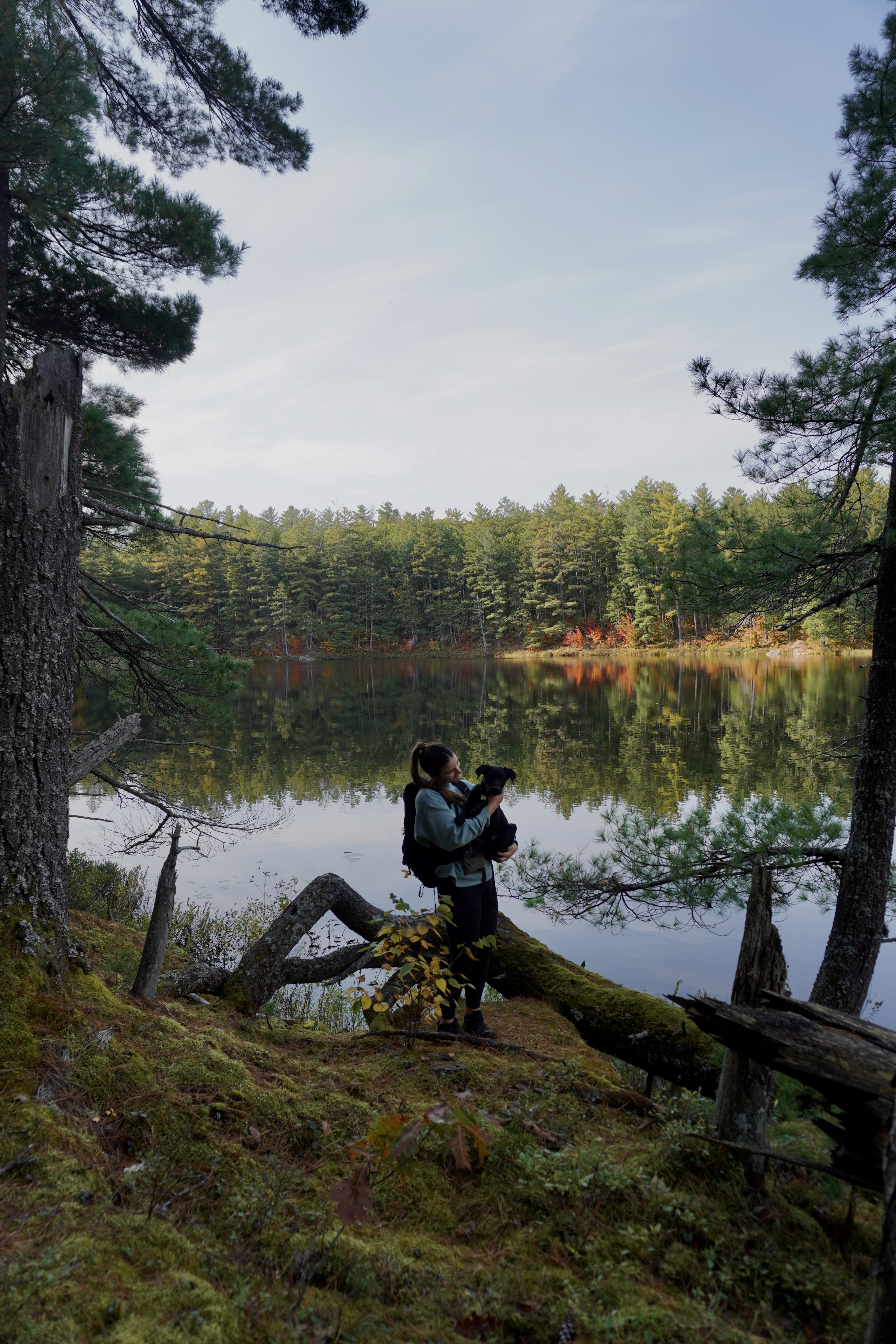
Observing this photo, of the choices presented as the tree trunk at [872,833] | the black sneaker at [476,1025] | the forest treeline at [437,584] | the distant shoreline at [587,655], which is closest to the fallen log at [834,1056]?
the black sneaker at [476,1025]

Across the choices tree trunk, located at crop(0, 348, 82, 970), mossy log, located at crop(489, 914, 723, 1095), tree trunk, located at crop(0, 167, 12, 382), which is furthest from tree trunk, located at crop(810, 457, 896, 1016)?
tree trunk, located at crop(0, 167, 12, 382)

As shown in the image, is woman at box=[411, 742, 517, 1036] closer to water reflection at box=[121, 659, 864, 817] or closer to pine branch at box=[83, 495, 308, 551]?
pine branch at box=[83, 495, 308, 551]

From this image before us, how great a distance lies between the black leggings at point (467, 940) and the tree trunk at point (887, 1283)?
2255 mm

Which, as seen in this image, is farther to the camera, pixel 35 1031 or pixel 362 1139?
pixel 35 1031

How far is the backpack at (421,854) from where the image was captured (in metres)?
3.64

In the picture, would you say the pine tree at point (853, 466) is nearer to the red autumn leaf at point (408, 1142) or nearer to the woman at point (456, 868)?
the woman at point (456, 868)

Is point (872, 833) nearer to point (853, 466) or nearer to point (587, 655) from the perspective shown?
point (853, 466)

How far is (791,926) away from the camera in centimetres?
847

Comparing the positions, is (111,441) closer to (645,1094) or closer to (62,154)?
(62,154)

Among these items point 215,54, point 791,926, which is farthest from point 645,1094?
point 215,54

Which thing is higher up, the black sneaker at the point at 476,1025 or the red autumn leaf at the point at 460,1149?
the red autumn leaf at the point at 460,1149

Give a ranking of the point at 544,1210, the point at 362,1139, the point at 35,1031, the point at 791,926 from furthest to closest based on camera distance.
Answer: the point at 791,926 → the point at 35,1031 → the point at 362,1139 → the point at 544,1210

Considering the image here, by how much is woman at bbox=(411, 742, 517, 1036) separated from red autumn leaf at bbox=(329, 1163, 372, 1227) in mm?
1449

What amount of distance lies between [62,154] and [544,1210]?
566 centimetres
